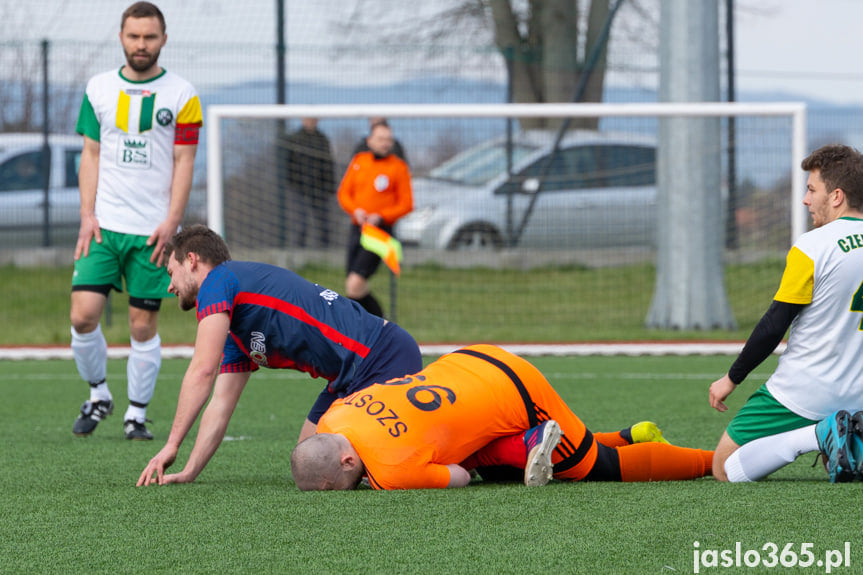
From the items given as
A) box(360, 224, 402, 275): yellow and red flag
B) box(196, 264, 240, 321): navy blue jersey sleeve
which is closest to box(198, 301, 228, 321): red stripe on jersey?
box(196, 264, 240, 321): navy blue jersey sleeve

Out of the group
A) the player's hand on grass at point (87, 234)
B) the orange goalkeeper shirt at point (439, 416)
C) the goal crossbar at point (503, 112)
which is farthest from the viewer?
the goal crossbar at point (503, 112)

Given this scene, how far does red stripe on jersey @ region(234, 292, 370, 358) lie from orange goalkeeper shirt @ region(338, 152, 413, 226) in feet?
16.3

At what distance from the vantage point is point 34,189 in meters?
12.4

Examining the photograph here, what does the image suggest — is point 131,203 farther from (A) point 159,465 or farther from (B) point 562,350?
(B) point 562,350

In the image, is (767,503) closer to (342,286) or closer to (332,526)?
(332,526)

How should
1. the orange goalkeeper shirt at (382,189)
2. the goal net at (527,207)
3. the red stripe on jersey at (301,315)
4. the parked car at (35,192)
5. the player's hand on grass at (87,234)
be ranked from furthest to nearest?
the parked car at (35,192), the goal net at (527,207), the orange goalkeeper shirt at (382,189), the player's hand on grass at (87,234), the red stripe on jersey at (301,315)

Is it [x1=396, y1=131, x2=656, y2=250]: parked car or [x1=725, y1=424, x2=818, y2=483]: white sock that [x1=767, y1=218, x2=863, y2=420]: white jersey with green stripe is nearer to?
[x1=725, y1=424, x2=818, y2=483]: white sock

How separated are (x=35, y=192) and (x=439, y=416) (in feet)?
32.7

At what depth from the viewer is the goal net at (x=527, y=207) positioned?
33.2 ft

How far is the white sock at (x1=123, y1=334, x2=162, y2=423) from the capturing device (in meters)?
5.38

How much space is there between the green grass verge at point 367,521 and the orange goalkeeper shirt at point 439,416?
0.10 meters

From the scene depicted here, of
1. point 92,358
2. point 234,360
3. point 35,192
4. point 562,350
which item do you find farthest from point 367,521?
point 35,192

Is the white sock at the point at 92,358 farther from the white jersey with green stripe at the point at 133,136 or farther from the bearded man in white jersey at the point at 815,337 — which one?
the bearded man in white jersey at the point at 815,337

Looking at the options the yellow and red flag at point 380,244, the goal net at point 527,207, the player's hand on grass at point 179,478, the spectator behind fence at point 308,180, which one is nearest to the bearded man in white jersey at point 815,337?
the player's hand on grass at point 179,478
